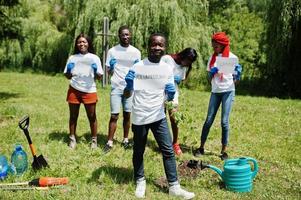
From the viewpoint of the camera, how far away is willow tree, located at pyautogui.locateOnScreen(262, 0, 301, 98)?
1584 cm

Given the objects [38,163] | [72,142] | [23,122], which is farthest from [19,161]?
[72,142]

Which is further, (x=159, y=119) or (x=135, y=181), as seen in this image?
(x=135, y=181)

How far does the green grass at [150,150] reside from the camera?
200 inches

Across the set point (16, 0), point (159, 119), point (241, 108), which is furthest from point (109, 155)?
point (16, 0)

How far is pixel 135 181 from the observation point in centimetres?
528

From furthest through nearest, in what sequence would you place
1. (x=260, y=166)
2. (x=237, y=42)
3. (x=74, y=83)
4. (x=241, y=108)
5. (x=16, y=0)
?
(x=237, y=42), (x=16, y=0), (x=241, y=108), (x=74, y=83), (x=260, y=166)

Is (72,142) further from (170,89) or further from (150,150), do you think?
(170,89)

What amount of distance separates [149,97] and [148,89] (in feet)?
0.31

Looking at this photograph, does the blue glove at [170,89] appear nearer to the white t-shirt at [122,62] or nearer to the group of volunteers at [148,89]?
the group of volunteers at [148,89]

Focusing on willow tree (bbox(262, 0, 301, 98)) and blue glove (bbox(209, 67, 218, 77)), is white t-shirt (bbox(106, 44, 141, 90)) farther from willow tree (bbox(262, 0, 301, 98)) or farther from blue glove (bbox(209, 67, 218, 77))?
willow tree (bbox(262, 0, 301, 98))

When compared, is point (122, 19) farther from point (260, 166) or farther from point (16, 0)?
point (260, 166)

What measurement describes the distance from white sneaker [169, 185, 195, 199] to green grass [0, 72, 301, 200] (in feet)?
0.33

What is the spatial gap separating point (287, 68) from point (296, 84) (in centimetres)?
72

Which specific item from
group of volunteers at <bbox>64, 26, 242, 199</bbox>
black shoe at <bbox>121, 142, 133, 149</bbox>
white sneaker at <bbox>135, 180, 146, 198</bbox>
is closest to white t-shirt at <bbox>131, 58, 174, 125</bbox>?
group of volunteers at <bbox>64, 26, 242, 199</bbox>
